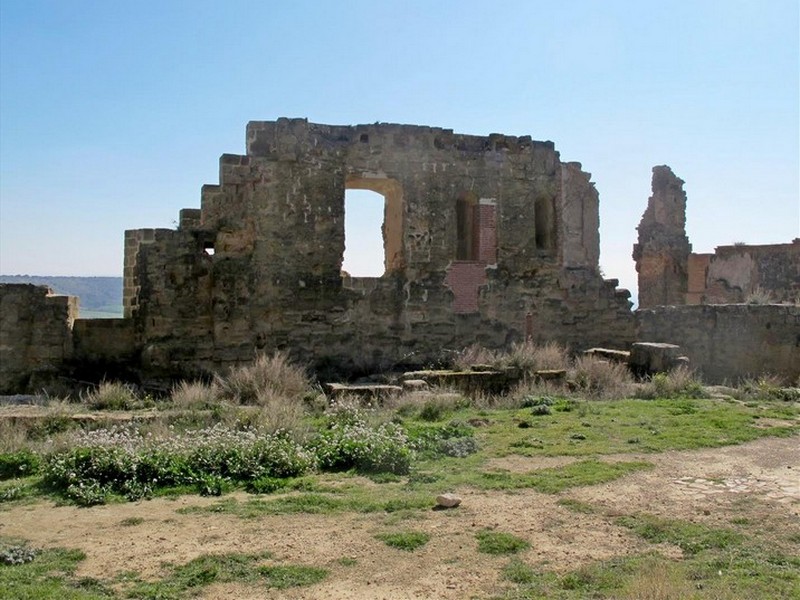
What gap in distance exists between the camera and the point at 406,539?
563 centimetres

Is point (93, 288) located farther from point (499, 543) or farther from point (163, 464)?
point (499, 543)

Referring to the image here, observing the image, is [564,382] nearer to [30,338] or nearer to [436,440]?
[436,440]

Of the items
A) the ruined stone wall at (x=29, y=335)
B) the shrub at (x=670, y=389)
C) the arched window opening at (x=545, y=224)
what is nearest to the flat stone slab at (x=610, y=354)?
the shrub at (x=670, y=389)

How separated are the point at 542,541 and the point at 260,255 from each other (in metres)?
10.6

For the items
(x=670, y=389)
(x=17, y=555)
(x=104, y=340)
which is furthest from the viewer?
(x=104, y=340)

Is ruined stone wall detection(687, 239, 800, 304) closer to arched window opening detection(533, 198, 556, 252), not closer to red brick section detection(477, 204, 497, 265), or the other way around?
arched window opening detection(533, 198, 556, 252)

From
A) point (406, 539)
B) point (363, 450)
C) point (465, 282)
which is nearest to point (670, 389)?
point (465, 282)

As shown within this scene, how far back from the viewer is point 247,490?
7281 mm

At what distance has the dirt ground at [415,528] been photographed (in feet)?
16.3

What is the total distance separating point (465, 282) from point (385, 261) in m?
1.94

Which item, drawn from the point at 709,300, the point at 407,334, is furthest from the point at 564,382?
the point at 709,300

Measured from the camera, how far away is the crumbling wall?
27.4 meters

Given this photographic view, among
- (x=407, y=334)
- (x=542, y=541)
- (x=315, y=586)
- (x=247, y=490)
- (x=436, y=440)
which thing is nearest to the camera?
(x=315, y=586)

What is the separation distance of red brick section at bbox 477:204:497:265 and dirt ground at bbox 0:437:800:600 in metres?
9.47
